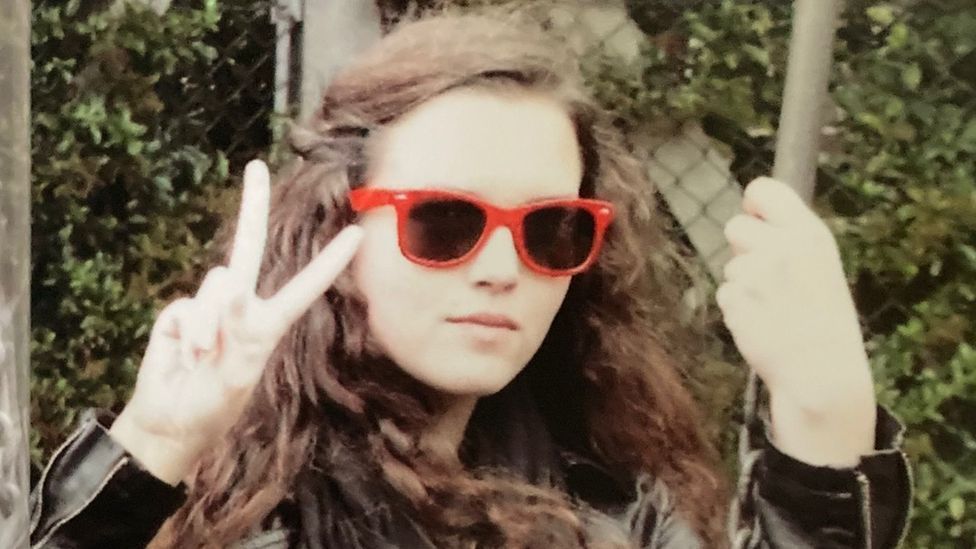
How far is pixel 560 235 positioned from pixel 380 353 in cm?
22

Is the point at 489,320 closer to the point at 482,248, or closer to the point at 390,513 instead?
the point at 482,248

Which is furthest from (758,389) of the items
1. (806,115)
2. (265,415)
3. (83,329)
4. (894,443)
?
(83,329)

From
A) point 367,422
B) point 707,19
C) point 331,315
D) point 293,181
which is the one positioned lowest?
point 367,422

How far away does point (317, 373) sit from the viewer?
127cm

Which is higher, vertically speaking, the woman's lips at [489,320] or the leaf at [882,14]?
the leaf at [882,14]

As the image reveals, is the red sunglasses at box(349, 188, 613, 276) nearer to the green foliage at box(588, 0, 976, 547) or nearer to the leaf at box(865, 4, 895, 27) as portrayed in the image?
the green foliage at box(588, 0, 976, 547)

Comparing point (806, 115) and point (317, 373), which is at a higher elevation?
point (806, 115)

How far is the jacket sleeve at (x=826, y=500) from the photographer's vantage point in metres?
1.25

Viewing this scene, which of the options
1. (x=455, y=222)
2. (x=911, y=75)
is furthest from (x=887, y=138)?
(x=455, y=222)

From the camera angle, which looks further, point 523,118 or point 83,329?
point 83,329

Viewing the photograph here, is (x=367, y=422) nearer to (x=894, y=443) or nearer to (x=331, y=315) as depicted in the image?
(x=331, y=315)

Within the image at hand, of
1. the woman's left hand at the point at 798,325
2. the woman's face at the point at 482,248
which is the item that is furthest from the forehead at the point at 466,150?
the woman's left hand at the point at 798,325

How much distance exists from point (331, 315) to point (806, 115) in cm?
54

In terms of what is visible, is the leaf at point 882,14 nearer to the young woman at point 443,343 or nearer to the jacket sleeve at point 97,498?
the young woman at point 443,343
